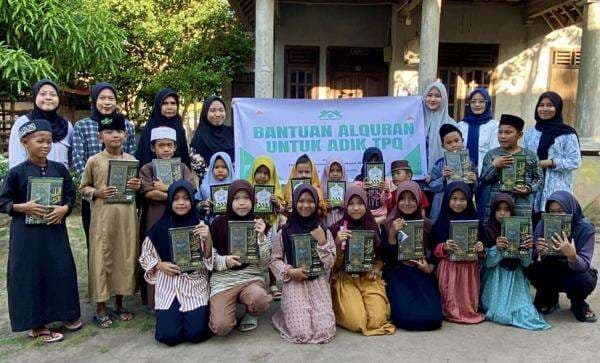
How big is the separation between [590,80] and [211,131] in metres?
A: 5.73

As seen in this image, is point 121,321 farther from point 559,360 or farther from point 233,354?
point 559,360

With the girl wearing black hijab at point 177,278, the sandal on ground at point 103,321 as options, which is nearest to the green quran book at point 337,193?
the girl wearing black hijab at point 177,278

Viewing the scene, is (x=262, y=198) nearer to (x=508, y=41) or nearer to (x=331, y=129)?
(x=331, y=129)

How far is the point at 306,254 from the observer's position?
12.1ft

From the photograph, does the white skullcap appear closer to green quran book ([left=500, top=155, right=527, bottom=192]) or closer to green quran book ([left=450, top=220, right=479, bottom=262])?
green quran book ([left=450, top=220, right=479, bottom=262])

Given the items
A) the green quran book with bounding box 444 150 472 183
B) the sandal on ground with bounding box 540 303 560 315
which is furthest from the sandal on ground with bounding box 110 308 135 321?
the sandal on ground with bounding box 540 303 560 315

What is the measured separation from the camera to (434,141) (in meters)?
5.09

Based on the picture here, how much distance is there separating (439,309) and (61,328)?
2.81m

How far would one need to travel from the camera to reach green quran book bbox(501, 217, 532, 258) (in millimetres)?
3842

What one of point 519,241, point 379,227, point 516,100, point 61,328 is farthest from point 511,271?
point 516,100

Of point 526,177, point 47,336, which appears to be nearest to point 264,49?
point 526,177

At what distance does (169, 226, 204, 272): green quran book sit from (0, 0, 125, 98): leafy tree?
11.5 ft

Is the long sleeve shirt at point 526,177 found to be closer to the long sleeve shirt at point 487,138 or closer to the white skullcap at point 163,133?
the long sleeve shirt at point 487,138

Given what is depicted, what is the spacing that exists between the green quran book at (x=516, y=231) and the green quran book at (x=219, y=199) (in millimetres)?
2090
